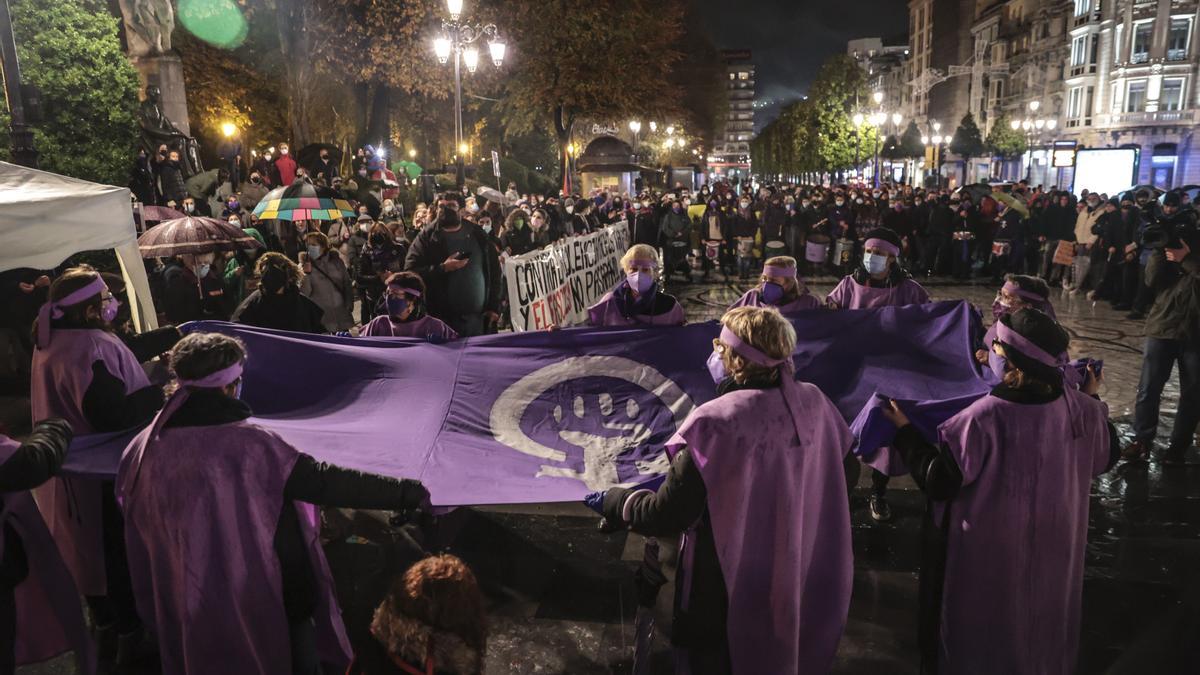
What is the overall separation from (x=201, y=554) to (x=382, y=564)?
249 cm

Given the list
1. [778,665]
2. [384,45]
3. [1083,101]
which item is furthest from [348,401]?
[1083,101]

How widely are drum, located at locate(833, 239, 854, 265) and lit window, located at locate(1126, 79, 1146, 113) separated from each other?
165ft

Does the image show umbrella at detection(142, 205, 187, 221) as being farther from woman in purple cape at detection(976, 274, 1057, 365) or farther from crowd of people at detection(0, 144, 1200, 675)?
woman in purple cape at detection(976, 274, 1057, 365)

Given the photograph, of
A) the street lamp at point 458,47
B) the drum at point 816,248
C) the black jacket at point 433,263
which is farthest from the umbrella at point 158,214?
the drum at point 816,248

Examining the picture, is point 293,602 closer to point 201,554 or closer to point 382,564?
point 201,554

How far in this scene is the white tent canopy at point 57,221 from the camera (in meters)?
6.02

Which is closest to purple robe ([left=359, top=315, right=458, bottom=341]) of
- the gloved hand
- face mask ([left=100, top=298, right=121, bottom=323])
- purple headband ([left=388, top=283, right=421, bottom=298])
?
purple headband ([left=388, top=283, right=421, bottom=298])

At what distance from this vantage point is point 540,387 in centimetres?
500

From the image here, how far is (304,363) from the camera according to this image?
5051 mm

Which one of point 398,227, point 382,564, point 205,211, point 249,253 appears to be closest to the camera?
point 382,564

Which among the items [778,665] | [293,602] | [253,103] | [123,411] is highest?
[253,103]

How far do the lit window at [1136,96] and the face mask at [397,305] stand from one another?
66.8m

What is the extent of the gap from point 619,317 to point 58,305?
3.66 meters

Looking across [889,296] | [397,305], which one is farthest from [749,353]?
[889,296]
